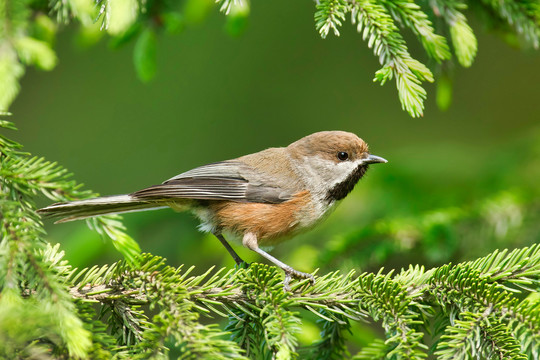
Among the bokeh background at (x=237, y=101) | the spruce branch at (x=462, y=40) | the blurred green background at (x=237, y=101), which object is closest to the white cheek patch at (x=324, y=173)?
the spruce branch at (x=462, y=40)

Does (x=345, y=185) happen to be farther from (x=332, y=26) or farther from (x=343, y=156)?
(x=332, y=26)

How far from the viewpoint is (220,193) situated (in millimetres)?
3094

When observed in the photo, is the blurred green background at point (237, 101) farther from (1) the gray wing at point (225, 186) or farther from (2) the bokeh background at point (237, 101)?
(1) the gray wing at point (225, 186)

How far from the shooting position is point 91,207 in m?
2.48

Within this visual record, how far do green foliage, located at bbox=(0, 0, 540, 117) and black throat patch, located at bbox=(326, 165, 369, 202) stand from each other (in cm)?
64

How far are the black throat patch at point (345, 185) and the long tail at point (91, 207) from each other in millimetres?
1114

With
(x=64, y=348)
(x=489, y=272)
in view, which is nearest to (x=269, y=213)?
(x=489, y=272)

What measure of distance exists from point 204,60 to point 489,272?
5.04 metres

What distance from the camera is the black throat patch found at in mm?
3133

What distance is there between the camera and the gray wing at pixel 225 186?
2.99 metres

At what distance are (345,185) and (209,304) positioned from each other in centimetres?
141

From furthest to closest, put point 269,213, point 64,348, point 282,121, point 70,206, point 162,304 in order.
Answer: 1. point 282,121
2. point 269,213
3. point 70,206
4. point 162,304
5. point 64,348

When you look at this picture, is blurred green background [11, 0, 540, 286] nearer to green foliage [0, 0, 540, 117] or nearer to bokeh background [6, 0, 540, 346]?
bokeh background [6, 0, 540, 346]

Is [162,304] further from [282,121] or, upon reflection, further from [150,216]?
[282,121]
